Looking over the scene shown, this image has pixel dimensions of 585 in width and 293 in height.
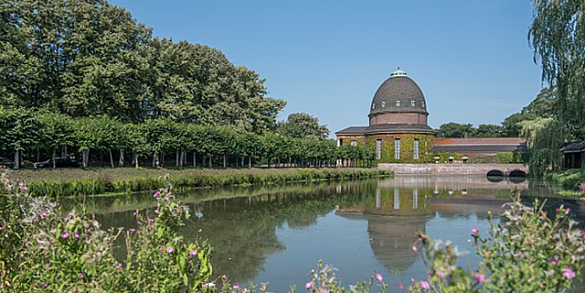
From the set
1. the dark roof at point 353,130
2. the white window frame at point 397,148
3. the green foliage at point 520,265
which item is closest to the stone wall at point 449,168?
the white window frame at point 397,148

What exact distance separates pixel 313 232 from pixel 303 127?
184 ft

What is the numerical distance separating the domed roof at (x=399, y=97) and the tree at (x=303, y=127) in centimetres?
958

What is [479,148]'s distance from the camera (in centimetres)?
5938

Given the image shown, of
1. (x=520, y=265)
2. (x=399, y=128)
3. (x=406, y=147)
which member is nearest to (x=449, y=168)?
(x=406, y=147)

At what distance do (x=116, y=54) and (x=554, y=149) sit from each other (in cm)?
2866

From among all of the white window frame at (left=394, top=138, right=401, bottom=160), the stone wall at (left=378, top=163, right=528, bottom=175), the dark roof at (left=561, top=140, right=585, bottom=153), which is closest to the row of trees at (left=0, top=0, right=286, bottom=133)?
the dark roof at (left=561, top=140, right=585, bottom=153)

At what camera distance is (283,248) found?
8.88m

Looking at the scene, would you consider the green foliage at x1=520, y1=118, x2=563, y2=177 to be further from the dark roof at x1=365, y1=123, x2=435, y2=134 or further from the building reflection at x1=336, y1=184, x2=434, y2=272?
the dark roof at x1=365, y1=123, x2=435, y2=134

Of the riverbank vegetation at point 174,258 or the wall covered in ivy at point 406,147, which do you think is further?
the wall covered in ivy at point 406,147

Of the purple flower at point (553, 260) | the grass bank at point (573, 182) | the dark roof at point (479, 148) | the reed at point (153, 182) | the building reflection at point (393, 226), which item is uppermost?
the dark roof at point (479, 148)

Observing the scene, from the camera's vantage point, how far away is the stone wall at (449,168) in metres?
52.0

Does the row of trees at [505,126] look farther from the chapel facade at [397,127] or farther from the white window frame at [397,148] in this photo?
the white window frame at [397,148]

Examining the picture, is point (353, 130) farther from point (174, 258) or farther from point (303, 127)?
point (174, 258)

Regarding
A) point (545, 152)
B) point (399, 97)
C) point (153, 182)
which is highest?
point (399, 97)
